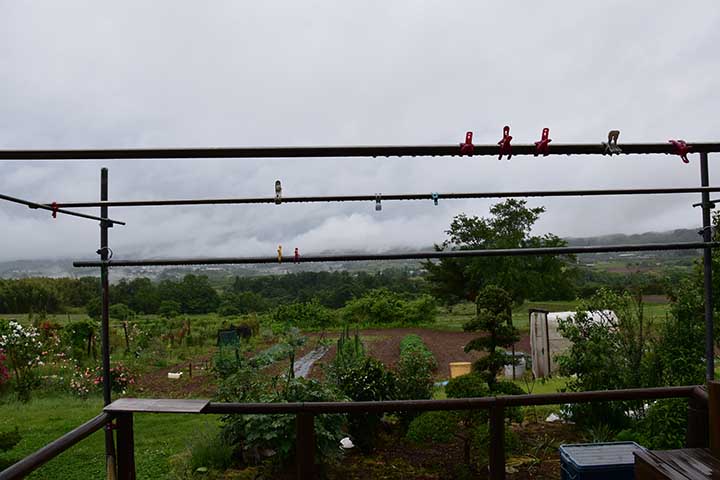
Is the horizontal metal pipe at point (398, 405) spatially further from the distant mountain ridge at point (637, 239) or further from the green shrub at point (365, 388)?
the green shrub at point (365, 388)

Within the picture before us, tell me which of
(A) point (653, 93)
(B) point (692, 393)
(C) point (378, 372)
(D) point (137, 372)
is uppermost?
(A) point (653, 93)

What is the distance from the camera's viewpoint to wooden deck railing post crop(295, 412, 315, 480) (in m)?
1.64

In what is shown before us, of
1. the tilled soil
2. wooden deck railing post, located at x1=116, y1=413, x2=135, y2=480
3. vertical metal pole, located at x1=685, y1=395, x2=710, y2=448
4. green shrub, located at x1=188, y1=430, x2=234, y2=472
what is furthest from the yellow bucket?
wooden deck railing post, located at x1=116, y1=413, x2=135, y2=480

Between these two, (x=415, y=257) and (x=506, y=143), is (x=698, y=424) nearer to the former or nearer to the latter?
(x=415, y=257)

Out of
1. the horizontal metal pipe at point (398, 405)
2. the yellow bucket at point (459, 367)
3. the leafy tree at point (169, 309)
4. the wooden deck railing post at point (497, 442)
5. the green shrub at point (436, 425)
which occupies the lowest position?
the yellow bucket at point (459, 367)

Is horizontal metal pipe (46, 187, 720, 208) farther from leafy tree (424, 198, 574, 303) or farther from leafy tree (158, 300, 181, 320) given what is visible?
leafy tree (158, 300, 181, 320)

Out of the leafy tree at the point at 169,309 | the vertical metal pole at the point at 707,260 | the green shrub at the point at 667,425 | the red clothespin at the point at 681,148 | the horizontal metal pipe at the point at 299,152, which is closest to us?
the horizontal metal pipe at the point at 299,152

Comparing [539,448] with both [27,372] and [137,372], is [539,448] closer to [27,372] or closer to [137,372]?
[137,372]

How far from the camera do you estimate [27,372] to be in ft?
18.8

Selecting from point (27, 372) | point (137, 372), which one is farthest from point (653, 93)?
point (27, 372)

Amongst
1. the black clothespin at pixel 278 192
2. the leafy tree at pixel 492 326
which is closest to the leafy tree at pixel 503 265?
the leafy tree at pixel 492 326

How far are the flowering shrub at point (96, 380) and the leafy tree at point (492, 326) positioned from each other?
415 cm

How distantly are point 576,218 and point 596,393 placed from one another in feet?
9.52

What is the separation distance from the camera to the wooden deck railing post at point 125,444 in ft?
5.23
